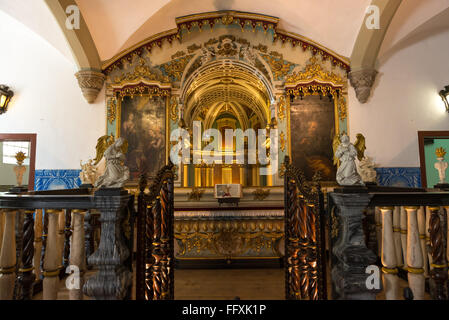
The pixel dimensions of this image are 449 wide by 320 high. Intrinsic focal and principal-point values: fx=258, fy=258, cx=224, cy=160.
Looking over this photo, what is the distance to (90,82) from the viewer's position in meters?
5.92

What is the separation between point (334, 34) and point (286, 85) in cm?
152

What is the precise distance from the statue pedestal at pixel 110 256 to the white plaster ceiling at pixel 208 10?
501 centimetres

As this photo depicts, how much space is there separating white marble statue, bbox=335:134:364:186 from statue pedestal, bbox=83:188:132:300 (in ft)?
5.73

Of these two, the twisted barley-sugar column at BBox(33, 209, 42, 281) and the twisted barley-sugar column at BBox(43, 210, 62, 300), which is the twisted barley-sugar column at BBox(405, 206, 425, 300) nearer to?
the twisted barley-sugar column at BBox(43, 210, 62, 300)

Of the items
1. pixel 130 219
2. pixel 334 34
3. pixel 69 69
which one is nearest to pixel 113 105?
pixel 69 69

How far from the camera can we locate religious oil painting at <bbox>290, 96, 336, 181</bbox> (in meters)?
6.06

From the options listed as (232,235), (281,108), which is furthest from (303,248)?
(281,108)

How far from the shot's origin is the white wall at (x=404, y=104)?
19.5ft

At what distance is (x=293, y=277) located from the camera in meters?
2.88

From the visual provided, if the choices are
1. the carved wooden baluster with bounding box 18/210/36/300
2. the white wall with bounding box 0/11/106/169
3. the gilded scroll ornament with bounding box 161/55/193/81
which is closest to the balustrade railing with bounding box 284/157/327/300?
the carved wooden baluster with bounding box 18/210/36/300

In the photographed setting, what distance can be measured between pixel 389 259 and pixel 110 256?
7.75ft

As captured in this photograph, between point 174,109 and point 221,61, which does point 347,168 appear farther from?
point 221,61

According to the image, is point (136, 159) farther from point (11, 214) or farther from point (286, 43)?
point (286, 43)

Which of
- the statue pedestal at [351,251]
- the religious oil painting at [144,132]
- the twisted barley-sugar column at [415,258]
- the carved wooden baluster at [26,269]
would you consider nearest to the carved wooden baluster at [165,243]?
the carved wooden baluster at [26,269]
